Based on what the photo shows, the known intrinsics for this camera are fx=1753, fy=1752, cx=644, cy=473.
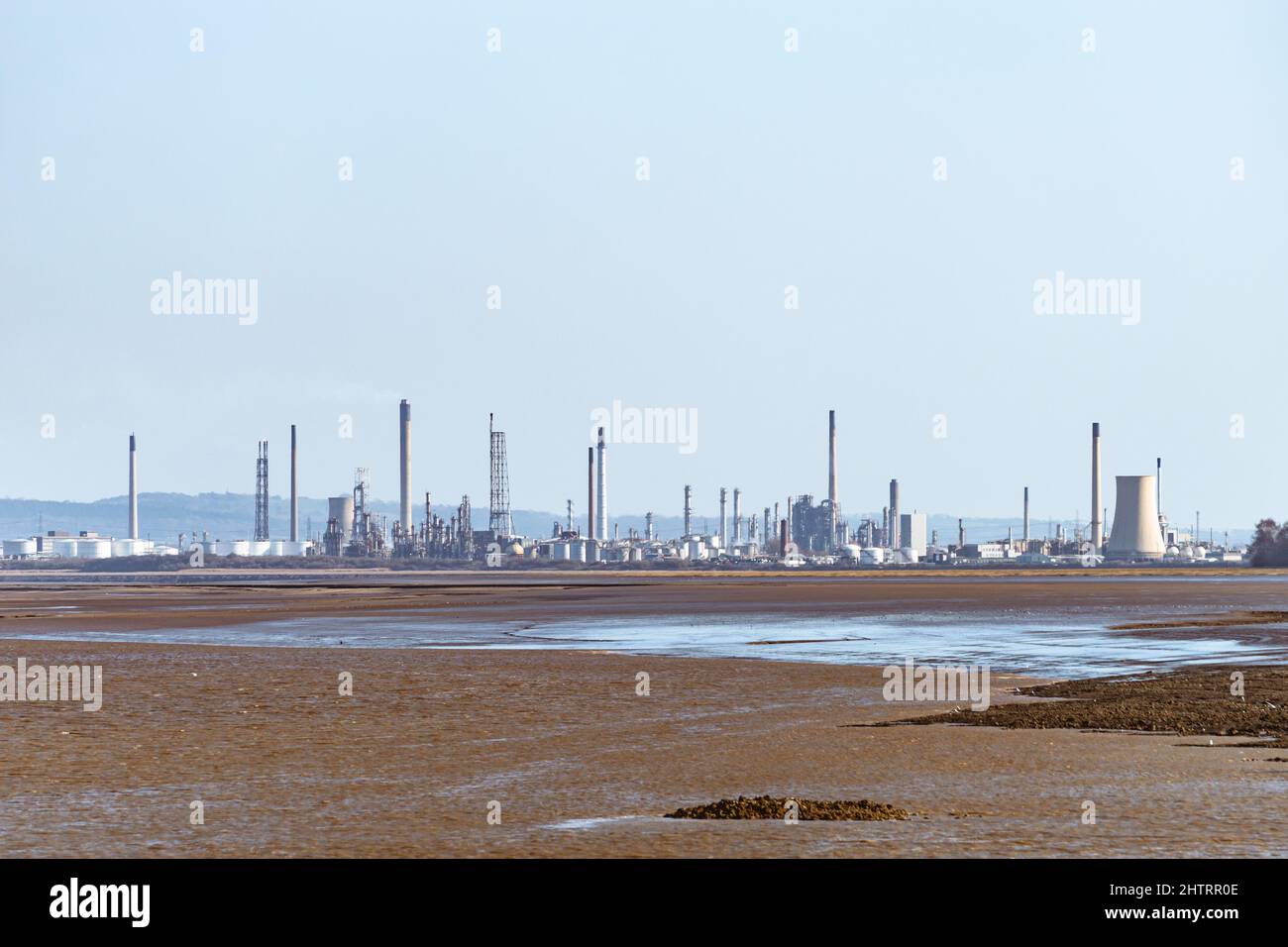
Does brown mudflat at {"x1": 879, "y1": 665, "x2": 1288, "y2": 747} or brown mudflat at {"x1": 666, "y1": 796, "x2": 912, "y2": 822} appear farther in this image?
brown mudflat at {"x1": 879, "y1": 665, "x2": 1288, "y2": 747}

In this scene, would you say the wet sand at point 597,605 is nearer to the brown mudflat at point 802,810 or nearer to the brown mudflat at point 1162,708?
the brown mudflat at point 1162,708

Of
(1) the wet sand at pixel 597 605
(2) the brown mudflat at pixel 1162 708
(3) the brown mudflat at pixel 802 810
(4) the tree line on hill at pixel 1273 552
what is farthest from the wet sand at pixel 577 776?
(4) the tree line on hill at pixel 1273 552

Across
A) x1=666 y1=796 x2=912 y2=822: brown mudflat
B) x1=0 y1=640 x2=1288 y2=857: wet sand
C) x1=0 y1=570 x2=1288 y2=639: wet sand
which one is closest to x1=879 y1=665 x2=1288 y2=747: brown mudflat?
x1=0 y1=640 x2=1288 y2=857: wet sand

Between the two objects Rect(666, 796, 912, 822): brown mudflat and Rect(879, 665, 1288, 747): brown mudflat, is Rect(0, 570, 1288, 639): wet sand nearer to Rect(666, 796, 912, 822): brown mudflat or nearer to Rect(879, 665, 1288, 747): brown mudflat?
Rect(879, 665, 1288, 747): brown mudflat

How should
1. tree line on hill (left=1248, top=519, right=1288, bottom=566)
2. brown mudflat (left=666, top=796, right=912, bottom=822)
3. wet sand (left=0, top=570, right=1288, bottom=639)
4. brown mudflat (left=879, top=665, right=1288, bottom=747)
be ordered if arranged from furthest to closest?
tree line on hill (left=1248, top=519, right=1288, bottom=566), wet sand (left=0, top=570, right=1288, bottom=639), brown mudflat (left=879, top=665, right=1288, bottom=747), brown mudflat (left=666, top=796, right=912, bottom=822)
